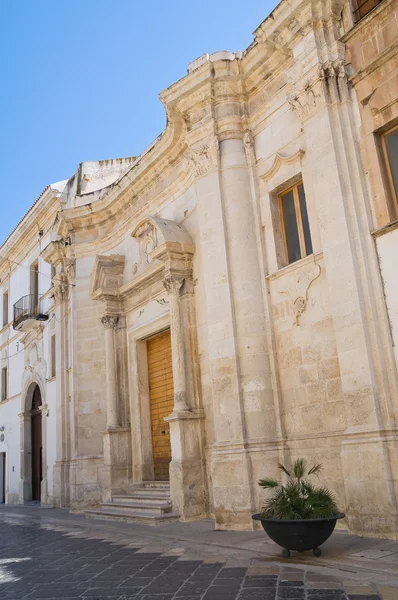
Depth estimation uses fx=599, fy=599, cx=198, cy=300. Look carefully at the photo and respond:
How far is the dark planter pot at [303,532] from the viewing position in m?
6.14

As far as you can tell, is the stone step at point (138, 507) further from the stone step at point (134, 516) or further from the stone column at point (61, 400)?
the stone column at point (61, 400)

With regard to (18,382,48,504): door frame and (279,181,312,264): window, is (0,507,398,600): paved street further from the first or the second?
(18,382,48,504): door frame

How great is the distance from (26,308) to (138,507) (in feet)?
33.4

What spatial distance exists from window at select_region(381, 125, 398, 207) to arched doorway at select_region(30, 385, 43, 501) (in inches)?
569

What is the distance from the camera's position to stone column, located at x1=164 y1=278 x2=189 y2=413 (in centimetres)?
1112

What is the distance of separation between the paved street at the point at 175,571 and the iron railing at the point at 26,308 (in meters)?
9.93

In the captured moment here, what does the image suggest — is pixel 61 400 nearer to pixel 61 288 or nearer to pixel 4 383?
pixel 61 288

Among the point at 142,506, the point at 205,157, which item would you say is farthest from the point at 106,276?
the point at 142,506

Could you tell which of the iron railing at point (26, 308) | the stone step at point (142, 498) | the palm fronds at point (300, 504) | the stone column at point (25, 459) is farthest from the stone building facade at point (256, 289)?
the stone column at point (25, 459)

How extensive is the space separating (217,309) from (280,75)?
3987 millimetres

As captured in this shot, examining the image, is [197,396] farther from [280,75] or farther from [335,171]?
[280,75]

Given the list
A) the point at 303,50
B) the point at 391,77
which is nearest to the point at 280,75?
the point at 303,50

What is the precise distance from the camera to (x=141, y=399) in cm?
1350

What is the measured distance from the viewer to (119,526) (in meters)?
10.7
